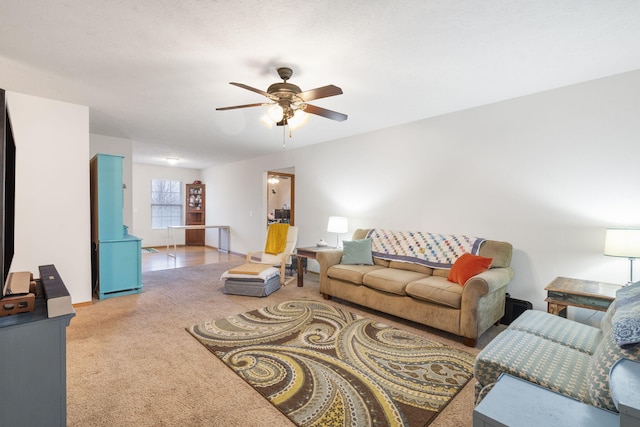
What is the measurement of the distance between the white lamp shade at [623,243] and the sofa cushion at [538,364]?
3.81 feet

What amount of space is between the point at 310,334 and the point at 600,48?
3364 mm

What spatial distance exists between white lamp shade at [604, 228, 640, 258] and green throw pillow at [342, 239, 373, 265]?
7.81ft

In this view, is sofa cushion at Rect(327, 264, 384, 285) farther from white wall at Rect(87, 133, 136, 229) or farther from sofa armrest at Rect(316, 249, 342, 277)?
white wall at Rect(87, 133, 136, 229)

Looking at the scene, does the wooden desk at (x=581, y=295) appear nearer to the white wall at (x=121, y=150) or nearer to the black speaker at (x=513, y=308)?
the black speaker at (x=513, y=308)

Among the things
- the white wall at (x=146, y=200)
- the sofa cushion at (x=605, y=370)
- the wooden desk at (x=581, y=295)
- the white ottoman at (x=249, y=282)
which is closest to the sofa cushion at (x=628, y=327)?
the sofa cushion at (x=605, y=370)

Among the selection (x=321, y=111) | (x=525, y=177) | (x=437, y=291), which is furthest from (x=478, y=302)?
(x=321, y=111)

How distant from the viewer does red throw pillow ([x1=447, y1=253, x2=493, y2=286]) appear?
9.80ft

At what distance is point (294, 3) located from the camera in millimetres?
1752

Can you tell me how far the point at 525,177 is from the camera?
10.5 feet

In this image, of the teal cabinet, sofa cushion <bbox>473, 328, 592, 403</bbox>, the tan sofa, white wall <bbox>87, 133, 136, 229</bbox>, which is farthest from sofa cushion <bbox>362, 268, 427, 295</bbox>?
white wall <bbox>87, 133, 136, 229</bbox>

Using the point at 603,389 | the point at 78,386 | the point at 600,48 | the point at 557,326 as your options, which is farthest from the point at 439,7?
the point at 78,386

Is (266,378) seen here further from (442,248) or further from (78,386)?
(442,248)

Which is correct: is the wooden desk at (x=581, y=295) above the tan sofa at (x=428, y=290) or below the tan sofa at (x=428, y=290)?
above

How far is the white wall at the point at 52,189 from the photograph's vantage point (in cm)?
327
